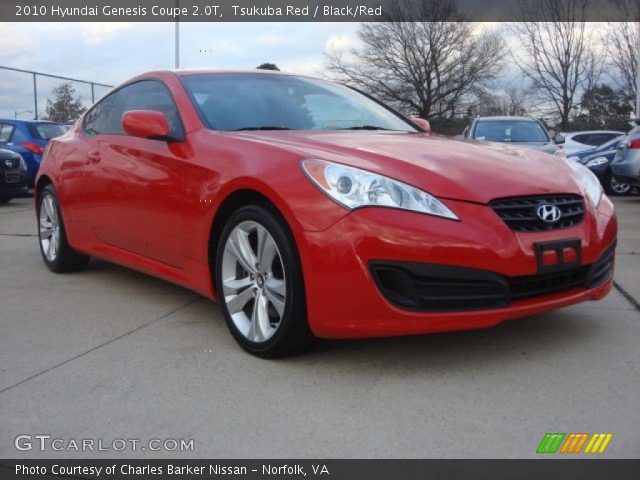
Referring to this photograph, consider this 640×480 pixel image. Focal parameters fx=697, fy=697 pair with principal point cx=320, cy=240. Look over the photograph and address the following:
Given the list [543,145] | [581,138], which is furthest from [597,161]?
[581,138]

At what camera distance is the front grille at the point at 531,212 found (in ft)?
10.0

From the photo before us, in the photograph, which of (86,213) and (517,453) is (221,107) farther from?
(517,453)

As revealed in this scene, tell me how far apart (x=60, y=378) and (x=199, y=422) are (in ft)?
2.85

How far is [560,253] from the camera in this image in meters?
3.12

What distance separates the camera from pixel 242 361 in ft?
10.9

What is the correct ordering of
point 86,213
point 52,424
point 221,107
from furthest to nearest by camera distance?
point 86,213, point 221,107, point 52,424

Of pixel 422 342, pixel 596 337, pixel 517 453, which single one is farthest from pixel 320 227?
pixel 596 337

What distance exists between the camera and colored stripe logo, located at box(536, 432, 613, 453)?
92.7 inches

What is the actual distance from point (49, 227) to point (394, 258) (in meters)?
3.68

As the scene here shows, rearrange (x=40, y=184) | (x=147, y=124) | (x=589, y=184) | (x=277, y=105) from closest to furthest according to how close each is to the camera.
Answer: (x=589, y=184) < (x=147, y=124) < (x=277, y=105) < (x=40, y=184)

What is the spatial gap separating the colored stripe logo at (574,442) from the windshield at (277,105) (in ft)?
7.33

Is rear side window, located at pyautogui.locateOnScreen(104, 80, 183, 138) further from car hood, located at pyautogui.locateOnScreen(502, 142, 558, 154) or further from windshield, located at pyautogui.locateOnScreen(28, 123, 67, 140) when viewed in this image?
windshield, located at pyautogui.locateOnScreen(28, 123, 67, 140)

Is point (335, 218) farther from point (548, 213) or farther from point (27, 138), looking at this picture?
point (27, 138)
